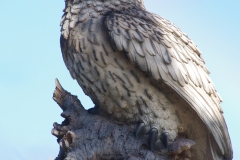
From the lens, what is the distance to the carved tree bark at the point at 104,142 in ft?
11.5

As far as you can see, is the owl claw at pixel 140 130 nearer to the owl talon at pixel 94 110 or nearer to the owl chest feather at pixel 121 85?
the owl chest feather at pixel 121 85

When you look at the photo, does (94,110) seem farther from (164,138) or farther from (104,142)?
(164,138)

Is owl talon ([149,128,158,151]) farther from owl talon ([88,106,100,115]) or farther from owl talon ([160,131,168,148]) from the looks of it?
owl talon ([88,106,100,115])

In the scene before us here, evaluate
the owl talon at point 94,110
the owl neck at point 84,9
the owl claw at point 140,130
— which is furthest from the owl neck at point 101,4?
the owl claw at point 140,130

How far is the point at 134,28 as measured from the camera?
364cm

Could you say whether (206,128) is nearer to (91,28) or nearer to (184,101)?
(184,101)

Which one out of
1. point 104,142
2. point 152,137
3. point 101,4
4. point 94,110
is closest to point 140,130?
point 152,137

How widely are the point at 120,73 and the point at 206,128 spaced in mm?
664

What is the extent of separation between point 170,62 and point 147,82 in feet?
0.65

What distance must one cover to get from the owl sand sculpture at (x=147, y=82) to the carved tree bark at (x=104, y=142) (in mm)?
33

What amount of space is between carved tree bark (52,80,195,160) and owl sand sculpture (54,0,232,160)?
3 centimetres

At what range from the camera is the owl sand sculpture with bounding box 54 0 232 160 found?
3.54m

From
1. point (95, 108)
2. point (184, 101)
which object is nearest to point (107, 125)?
point (95, 108)

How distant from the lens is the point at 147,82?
358 cm
